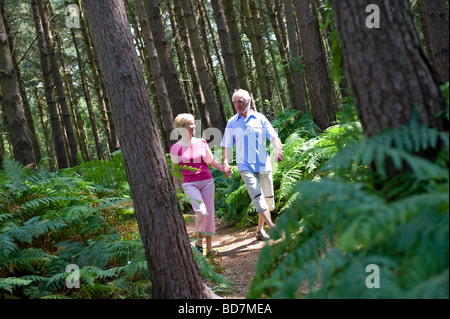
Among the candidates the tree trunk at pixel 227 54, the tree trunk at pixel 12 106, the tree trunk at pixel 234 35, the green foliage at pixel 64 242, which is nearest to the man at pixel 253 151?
the green foliage at pixel 64 242

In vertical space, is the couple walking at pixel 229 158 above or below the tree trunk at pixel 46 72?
below

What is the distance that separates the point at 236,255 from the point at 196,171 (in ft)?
4.41

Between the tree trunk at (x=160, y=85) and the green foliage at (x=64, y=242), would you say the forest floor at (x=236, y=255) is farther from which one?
the tree trunk at (x=160, y=85)

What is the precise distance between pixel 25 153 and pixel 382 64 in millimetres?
7990

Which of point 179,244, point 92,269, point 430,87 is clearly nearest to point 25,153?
point 92,269

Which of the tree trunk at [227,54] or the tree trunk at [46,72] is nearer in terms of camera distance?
the tree trunk at [227,54]

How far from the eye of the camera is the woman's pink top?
255 inches

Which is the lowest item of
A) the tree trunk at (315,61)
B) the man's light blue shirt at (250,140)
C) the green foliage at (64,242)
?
the green foliage at (64,242)

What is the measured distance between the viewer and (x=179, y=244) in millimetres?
3635

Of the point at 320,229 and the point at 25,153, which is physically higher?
the point at 25,153

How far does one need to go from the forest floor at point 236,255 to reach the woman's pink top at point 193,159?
985 millimetres

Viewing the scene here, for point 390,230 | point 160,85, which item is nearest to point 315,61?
point 160,85

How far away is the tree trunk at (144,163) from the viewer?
359 cm
